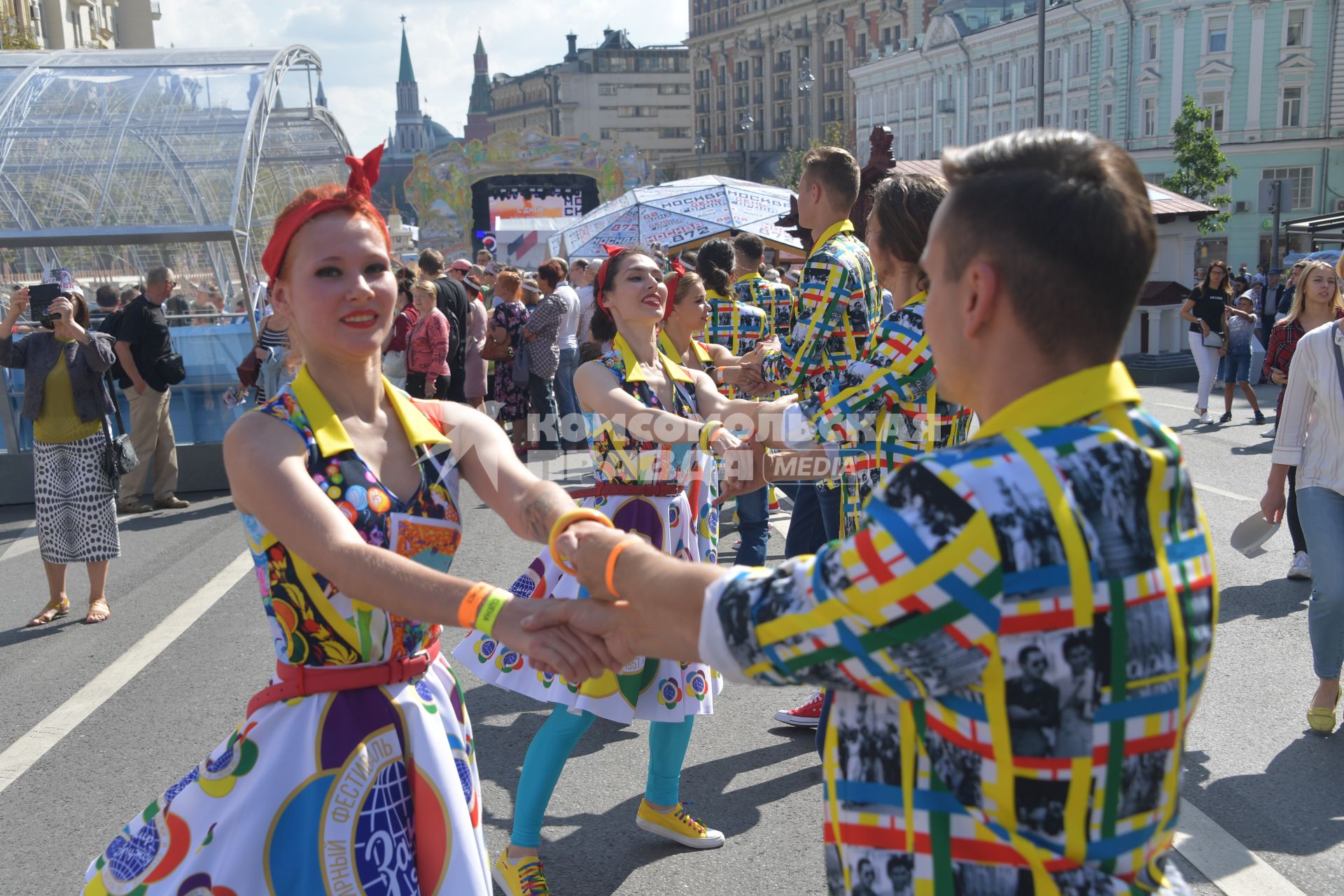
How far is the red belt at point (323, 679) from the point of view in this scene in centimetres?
229

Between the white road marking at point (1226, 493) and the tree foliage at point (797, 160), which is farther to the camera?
the tree foliage at point (797, 160)

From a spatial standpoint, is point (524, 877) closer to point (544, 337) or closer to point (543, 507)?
point (543, 507)

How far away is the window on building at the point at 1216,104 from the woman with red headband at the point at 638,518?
57105 millimetres

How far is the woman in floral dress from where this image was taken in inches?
522

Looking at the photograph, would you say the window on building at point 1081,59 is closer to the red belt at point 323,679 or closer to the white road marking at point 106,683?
the white road marking at point 106,683

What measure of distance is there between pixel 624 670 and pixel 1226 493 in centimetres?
757

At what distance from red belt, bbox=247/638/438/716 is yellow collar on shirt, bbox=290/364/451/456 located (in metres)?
0.42

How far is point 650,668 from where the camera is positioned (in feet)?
13.1

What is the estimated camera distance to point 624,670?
12.8 ft

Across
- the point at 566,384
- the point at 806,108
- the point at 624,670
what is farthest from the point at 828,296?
the point at 806,108

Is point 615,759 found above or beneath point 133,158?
beneath

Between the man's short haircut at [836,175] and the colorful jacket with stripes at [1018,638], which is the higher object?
the man's short haircut at [836,175]

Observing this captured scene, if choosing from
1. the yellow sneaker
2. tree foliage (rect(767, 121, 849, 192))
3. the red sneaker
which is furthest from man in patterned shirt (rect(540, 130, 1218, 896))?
tree foliage (rect(767, 121, 849, 192))

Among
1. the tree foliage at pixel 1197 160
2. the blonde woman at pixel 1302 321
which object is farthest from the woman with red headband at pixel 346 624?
the tree foliage at pixel 1197 160
